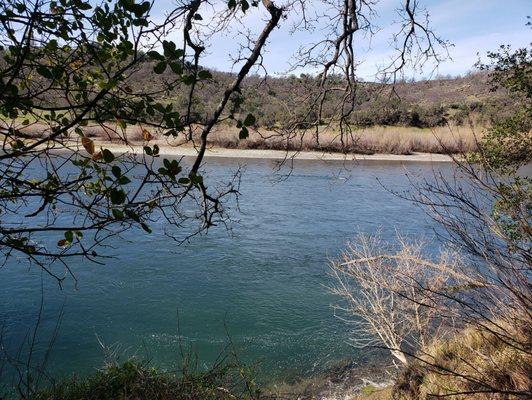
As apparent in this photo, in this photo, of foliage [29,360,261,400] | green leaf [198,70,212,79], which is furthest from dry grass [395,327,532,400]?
foliage [29,360,261,400]

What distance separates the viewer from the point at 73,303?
9.61 meters

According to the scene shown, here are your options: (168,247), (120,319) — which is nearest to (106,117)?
(120,319)

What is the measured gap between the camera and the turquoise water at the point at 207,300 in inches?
323

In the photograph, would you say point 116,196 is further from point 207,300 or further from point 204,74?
point 207,300

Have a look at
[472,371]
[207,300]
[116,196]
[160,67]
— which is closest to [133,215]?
[116,196]

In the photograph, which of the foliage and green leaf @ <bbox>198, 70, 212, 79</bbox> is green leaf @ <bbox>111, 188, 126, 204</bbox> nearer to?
green leaf @ <bbox>198, 70, 212, 79</bbox>

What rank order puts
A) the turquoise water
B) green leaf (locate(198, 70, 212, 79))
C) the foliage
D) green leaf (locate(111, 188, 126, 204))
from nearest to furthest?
green leaf (locate(111, 188, 126, 204))
green leaf (locate(198, 70, 212, 79))
the foliage
the turquoise water

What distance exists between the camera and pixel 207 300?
9.97 metres

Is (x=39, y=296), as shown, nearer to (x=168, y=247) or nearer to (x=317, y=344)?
(x=168, y=247)

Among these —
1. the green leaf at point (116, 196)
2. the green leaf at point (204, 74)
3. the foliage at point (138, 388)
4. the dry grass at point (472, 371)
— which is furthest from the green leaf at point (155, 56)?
the foliage at point (138, 388)

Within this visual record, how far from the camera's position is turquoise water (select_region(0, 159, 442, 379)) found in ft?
26.9

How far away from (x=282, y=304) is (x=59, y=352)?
437 cm

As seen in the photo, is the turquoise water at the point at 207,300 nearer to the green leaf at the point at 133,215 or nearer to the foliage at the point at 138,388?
the foliage at the point at 138,388

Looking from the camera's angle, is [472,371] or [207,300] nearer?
[472,371]
